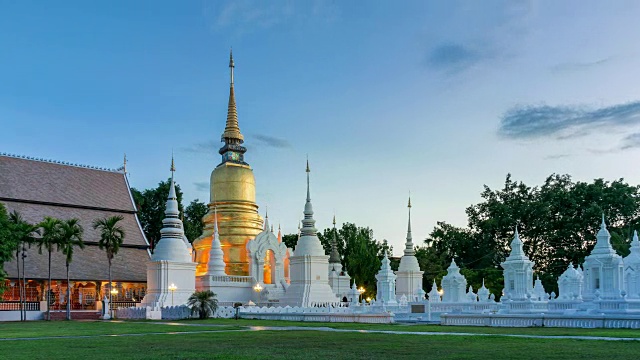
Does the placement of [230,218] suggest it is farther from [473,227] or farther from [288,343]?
[288,343]

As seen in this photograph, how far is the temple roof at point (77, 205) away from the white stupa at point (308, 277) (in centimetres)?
1118

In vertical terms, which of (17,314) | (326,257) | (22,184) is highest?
(22,184)

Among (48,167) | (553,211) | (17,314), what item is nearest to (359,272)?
(553,211)

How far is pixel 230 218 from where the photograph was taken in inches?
2144

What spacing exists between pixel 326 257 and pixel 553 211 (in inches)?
975

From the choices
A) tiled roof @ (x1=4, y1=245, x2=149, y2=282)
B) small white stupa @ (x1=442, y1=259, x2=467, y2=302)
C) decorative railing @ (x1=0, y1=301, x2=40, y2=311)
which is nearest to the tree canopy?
small white stupa @ (x1=442, y1=259, x2=467, y2=302)

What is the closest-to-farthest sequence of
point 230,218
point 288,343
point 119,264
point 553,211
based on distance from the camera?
1. point 288,343
2. point 119,264
3. point 230,218
4. point 553,211

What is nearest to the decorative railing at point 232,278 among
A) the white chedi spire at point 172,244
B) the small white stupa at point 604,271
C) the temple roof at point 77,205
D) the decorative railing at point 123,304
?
the white chedi spire at point 172,244

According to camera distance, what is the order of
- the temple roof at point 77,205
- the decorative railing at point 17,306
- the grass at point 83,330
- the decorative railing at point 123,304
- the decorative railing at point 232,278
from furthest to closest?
the temple roof at point 77,205, the decorative railing at point 232,278, the decorative railing at point 123,304, the decorative railing at point 17,306, the grass at point 83,330

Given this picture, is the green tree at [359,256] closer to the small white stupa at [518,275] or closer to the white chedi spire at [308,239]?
the white chedi spire at [308,239]

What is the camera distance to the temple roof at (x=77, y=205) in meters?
48.2

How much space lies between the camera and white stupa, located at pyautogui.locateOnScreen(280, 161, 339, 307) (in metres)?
45.6

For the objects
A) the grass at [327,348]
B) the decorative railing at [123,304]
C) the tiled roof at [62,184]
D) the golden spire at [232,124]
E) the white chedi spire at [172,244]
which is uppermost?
the golden spire at [232,124]

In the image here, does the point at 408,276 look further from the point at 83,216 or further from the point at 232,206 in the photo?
the point at 83,216
